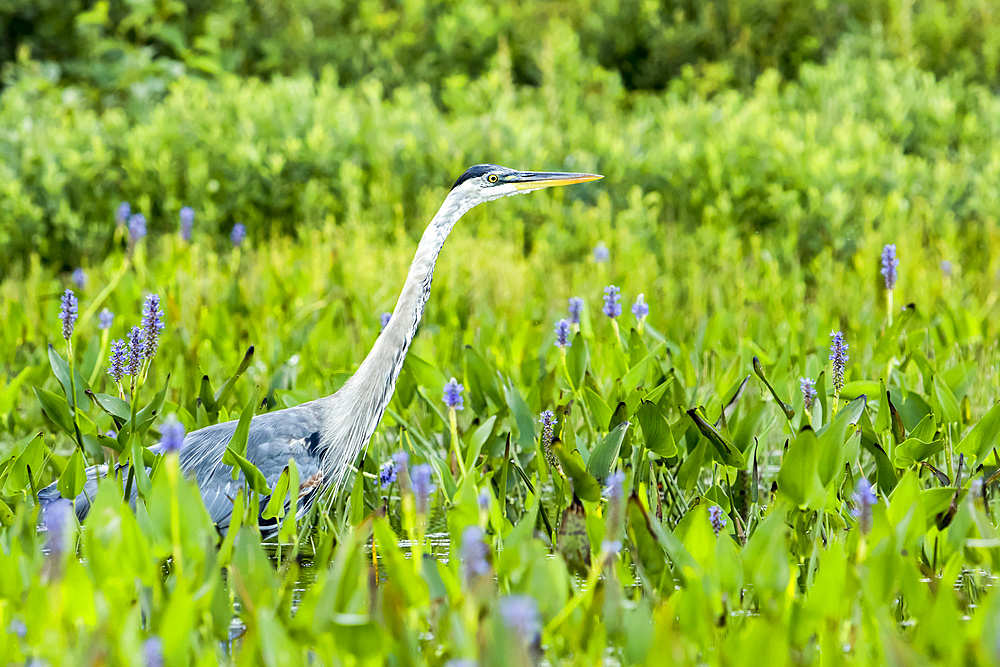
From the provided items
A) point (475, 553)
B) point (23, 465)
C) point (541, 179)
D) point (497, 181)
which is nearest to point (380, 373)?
point (497, 181)

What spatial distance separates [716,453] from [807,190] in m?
4.20

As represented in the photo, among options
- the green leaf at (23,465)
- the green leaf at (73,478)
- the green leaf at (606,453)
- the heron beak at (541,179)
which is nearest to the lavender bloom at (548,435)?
the green leaf at (606,453)

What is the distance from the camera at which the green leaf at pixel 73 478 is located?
8.76ft

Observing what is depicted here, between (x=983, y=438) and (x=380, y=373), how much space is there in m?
1.72

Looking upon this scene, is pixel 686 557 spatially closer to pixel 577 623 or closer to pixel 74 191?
pixel 577 623

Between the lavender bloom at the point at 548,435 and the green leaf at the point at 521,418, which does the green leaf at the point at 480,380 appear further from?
the lavender bloom at the point at 548,435

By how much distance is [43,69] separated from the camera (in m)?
9.79

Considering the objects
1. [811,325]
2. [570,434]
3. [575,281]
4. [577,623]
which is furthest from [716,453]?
[575,281]

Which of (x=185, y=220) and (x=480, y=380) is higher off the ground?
(x=185, y=220)

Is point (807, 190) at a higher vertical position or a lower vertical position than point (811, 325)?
higher

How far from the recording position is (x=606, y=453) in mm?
2756

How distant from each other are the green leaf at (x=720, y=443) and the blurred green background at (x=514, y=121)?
12.0 feet

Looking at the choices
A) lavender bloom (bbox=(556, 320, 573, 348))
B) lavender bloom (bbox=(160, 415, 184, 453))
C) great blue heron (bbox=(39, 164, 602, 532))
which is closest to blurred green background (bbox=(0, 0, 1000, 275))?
lavender bloom (bbox=(556, 320, 573, 348))

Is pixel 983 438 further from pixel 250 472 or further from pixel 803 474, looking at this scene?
pixel 250 472
